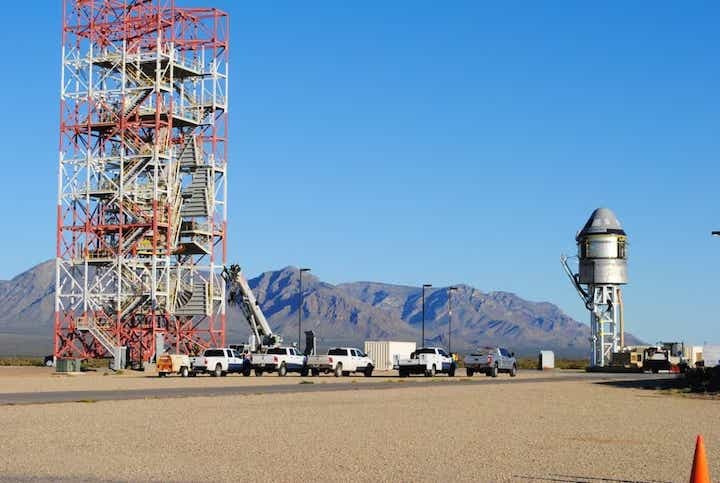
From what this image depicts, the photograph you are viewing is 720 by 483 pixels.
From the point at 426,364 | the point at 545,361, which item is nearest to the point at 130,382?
the point at 426,364

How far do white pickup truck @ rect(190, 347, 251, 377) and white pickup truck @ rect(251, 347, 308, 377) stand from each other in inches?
27.7

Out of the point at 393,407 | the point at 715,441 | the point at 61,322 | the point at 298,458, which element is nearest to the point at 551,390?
the point at 393,407

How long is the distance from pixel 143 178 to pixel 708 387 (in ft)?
164

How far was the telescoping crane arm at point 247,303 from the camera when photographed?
8594cm

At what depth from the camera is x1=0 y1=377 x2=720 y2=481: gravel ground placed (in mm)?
17891

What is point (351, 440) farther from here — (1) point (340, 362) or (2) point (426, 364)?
(2) point (426, 364)

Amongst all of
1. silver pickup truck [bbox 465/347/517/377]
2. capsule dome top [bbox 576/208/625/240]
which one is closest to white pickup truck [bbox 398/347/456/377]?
silver pickup truck [bbox 465/347/517/377]

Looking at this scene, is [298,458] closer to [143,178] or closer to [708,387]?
[708,387]

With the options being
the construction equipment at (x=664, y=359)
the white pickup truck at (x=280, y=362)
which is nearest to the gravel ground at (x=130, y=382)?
the white pickup truck at (x=280, y=362)

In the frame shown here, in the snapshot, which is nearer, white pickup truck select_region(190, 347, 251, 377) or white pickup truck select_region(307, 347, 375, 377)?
white pickup truck select_region(190, 347, 251, 377)

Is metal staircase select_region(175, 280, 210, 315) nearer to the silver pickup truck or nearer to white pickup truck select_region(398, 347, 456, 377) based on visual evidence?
white pickup truck select_region(398, 347, 456, 377)

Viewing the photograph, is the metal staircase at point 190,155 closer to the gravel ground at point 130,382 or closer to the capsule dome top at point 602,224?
the gravel ground at point 130,382

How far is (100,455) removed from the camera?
1945 cm

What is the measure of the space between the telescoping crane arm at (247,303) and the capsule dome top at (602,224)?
105 feet
